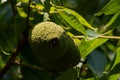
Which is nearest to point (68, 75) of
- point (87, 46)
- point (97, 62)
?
point (87, 46)

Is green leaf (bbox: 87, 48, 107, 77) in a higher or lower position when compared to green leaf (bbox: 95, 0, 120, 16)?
lower

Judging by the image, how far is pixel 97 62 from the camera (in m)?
1.98

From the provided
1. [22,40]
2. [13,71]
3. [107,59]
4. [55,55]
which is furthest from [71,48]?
[13,71]

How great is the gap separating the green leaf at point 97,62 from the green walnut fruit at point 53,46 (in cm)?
22

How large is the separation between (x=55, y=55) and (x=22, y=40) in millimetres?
284

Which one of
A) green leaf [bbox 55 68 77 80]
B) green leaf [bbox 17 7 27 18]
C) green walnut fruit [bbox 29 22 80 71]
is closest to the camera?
green walnut fruit [bbox 29 22 80 71]

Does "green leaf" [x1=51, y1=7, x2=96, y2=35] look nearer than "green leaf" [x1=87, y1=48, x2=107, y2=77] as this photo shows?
Yes

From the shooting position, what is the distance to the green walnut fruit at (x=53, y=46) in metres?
1.60

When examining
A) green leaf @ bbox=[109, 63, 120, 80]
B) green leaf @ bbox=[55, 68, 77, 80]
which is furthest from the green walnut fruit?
green leaf @ bbox=[109, 63, 120, 80]

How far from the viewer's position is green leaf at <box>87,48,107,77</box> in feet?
6.26

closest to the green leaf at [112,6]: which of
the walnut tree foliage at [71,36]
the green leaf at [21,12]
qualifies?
the walnut tree foliage at [71,36]

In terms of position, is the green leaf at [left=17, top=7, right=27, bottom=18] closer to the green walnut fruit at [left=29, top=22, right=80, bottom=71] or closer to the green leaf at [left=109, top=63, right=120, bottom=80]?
the green walnut fruit at [left=29, top=22, right=80, bottom=71]

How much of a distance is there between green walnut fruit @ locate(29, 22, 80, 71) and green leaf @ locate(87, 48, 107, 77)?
0.73 feet

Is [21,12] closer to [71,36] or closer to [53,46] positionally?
[71,36]
